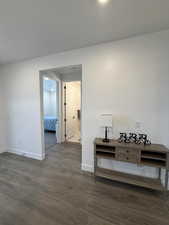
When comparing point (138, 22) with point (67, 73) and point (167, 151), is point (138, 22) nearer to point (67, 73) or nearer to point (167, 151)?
point (167, 151)

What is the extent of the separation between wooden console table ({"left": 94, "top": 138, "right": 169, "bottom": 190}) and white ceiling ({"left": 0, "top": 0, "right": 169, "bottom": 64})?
2.00 metres

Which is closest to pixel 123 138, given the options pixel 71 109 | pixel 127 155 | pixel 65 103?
pixel 127 155

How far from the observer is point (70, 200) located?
1944 mm

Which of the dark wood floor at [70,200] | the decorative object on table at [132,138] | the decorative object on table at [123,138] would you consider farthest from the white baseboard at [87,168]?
the decorative object on table at [132,138]

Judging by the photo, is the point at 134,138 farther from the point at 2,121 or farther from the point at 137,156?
the point at 2,121

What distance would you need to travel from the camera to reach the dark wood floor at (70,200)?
1.62 meters

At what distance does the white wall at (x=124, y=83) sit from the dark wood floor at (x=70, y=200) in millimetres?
462

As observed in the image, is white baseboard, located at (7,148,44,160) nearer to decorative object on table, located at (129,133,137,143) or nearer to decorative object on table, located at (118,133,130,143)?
decorative object on table, located at (118,133,130,143)

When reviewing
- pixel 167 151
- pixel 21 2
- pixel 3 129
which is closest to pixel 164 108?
pixel 167 151

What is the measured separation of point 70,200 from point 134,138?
155 centimetres

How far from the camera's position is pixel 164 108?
2146 mm

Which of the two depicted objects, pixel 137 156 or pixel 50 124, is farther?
pixel 50 124

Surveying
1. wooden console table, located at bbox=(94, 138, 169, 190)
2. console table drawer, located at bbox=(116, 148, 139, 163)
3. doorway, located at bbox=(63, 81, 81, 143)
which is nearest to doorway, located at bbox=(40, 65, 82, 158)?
doorway, located at bbox=(63, 81, 81, 143)

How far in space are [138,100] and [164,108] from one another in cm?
45
